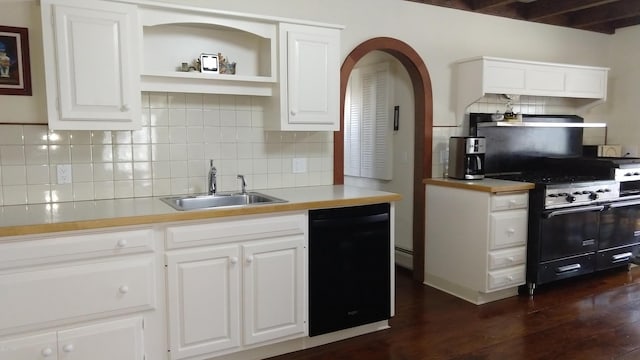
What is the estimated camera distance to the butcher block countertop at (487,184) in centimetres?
364

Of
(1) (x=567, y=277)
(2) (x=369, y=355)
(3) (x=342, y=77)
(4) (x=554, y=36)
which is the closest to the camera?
(2) (x=369, y=355)

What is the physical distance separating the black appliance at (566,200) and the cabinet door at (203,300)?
2.44m

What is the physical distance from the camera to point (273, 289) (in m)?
2.85

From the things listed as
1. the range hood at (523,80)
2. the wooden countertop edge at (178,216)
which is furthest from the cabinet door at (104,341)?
the range hood at (523,80)

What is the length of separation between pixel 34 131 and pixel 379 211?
6.91 feet

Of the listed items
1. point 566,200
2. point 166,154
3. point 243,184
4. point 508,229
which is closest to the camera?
point 166,154

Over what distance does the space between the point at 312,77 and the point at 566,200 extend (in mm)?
2265

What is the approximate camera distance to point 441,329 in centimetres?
332

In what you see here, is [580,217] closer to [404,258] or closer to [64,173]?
[404,258]

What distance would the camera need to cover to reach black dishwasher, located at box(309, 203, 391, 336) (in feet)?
9.73

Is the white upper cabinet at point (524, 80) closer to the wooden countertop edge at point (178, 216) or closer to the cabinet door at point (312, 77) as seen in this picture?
the cabinet door at point (312, 77)

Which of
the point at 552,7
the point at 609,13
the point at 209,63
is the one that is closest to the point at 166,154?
the point at 209,63

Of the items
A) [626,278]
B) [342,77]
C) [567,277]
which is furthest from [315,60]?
[626,278]

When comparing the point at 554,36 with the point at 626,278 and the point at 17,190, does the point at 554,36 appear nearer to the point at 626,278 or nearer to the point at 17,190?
the point at 626,278
